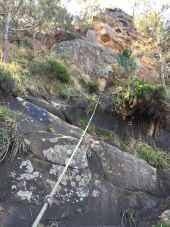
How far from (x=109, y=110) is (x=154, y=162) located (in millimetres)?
2565

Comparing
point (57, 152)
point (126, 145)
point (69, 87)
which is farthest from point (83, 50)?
point (57, 152)

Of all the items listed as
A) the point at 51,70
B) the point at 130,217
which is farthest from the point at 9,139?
the point at 51,70

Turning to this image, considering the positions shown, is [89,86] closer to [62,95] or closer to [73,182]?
[62,95]

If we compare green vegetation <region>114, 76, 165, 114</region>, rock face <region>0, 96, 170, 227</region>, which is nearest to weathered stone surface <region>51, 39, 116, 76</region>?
green vegetation <region>114, 76, 165, 114</region>

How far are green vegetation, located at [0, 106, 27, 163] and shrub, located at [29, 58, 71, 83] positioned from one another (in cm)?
483

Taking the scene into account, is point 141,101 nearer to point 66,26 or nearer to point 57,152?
point 57,152

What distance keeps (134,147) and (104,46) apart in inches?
466

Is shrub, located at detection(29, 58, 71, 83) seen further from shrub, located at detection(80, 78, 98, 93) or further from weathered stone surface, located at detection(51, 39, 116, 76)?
weathered stone surface, located at detection(51, 39, 116, 76)

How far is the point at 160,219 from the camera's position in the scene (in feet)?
18.2

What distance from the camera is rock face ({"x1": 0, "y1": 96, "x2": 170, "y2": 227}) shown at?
5.18 m

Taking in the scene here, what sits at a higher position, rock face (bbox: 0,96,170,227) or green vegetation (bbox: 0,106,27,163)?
green vegetation (bbox: 0,106,27,163)

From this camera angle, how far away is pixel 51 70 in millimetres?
11172

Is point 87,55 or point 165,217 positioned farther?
point 87,55

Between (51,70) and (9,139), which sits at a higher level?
(51,70)
